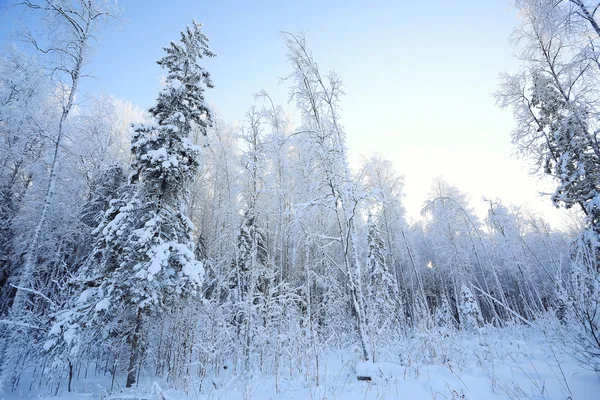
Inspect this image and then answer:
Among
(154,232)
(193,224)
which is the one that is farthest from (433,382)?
(193,224)

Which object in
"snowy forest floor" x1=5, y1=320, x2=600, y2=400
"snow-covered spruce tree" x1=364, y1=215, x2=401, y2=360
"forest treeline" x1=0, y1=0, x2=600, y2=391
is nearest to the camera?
"snowy forest floor" x1=5, y1=320, x2=600, y2=400

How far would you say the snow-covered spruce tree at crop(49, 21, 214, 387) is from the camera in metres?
6.34

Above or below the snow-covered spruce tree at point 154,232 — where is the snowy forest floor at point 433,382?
below

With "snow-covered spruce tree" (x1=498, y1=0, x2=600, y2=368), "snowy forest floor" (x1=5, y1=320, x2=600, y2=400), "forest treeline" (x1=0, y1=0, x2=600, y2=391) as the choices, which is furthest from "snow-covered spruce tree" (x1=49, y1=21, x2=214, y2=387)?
"snow-covered spruce tree" (x1=498, y1=0, x2=600, y2=368)

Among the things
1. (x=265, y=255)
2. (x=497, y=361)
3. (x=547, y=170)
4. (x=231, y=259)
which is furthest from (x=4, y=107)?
(x=547, y=170)

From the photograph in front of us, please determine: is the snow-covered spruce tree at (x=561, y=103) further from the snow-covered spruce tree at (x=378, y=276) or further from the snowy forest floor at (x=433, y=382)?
the snow-covered spruce tree at (x=378, y=276)

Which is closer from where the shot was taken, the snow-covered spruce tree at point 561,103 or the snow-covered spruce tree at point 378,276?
the snow-covered spruce tree at point 561,103

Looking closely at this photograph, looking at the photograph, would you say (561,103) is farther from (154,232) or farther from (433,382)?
(154,232)

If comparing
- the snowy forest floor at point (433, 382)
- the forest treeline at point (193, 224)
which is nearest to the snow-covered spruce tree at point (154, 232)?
the forest treeline at point (193, 224)

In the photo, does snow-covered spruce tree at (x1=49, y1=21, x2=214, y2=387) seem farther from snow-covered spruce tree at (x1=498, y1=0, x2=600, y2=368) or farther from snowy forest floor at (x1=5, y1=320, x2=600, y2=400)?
snow-covered spruce tree at (x1=498, y1=0, x2=600, y2=368)

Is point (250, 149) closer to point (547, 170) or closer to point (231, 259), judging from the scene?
point (231, 259)

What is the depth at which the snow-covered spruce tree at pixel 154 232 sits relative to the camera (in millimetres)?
6340

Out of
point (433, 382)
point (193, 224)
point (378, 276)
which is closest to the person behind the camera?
point (433, 382)

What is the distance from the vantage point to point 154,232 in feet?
22.0
